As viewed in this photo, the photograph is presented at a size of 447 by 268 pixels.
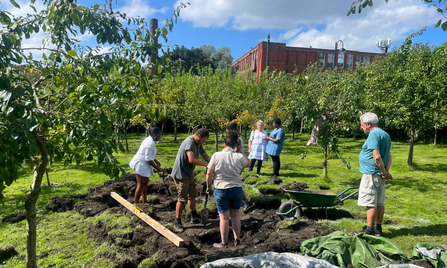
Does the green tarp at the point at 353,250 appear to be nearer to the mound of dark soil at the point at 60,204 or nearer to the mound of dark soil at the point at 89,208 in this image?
the mound of dark soil at the point at 89,208

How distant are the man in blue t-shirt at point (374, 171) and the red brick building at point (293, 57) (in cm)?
3972

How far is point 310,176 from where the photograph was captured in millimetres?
9797

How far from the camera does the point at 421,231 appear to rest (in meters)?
5.21

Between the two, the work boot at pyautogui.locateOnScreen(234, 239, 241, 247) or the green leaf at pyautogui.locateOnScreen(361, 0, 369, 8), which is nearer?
the green leaf at pyautogui.locateOnScreen(361, 0, 369, 8)

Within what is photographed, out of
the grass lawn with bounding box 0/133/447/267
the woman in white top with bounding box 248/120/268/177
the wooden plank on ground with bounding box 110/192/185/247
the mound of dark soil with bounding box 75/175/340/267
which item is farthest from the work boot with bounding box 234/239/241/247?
the woman in white top with bounding box 248/120/268/177

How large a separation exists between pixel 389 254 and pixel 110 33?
3.97 meters

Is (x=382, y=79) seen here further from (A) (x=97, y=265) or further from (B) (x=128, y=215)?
(A) (x=97, y=265)

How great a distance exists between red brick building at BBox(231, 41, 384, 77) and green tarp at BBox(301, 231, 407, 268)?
41.0 metres

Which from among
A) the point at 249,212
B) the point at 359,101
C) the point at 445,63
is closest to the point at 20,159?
the point at 249,212

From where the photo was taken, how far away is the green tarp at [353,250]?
353cm

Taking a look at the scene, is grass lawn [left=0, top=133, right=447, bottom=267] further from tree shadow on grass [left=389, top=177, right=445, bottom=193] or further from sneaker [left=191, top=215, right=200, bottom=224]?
sneaker [left=191, top=215, right=200, bottom=224]

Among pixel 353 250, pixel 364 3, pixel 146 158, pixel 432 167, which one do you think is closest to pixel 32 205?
pixel 146 158

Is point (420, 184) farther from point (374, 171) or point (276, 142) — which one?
point (374, 171)

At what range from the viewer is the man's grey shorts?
474cm
